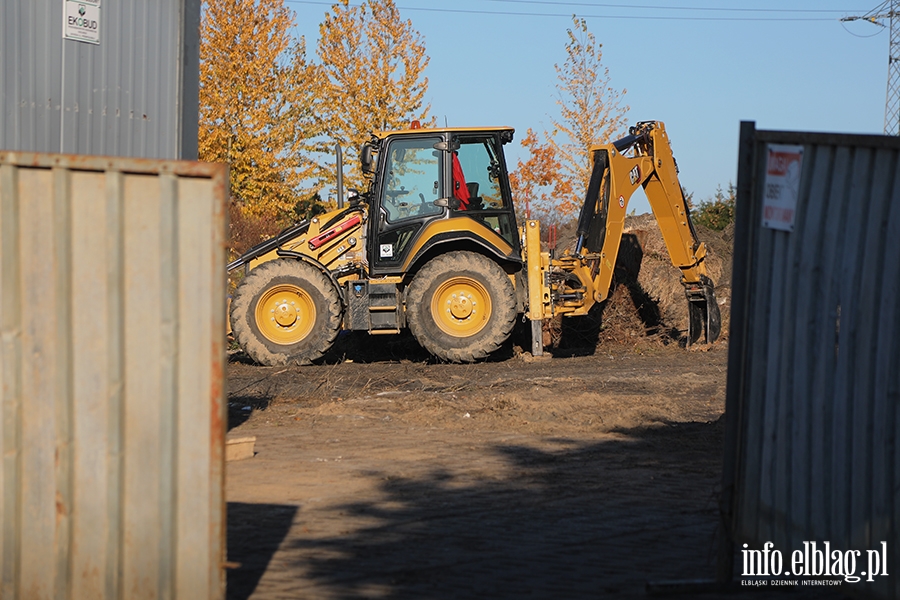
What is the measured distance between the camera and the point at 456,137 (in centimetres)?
1259

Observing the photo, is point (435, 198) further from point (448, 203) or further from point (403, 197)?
point (403, 197)

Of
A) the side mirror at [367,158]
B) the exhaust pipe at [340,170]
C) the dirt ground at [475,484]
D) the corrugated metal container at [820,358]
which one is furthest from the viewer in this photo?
the side mirror at [367,158]

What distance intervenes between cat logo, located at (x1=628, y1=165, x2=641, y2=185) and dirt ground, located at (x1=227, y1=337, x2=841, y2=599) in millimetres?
3300

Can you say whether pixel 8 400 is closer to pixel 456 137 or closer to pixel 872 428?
pixel 872 428

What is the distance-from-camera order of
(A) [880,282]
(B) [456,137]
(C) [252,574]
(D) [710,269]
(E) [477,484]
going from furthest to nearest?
(D) [710,269], (B) [456,137], (E) [477,484], (C) [252,574], (A) [880,282]

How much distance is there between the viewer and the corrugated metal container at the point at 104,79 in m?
6.37

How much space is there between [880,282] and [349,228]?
1034 cm

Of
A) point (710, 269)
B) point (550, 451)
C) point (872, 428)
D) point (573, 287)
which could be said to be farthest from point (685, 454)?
point (710, 269)

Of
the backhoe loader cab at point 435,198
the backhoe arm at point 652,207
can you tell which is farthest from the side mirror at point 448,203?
the backhoe arm at point 652,207

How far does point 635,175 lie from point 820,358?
10333 mm

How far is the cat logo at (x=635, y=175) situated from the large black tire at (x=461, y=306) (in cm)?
250

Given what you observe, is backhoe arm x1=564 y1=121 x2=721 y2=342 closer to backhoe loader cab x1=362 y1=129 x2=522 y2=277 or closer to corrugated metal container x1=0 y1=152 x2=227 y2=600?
backhoe loader cab x1=362 y1=129 x2=522 y2=277

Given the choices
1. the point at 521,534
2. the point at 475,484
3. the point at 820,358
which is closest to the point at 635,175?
the point at 475,484

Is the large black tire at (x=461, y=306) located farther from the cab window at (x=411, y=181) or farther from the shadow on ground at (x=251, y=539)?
the shadow on ground at (x=251, y=539)
